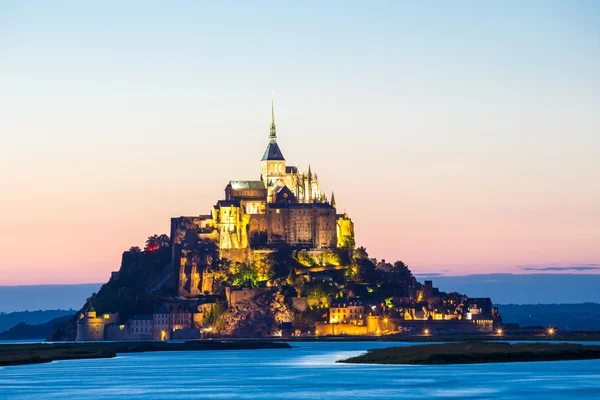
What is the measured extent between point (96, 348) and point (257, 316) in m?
28.3

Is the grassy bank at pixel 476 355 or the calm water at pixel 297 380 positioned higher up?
the grassy bank at pixel 476 355

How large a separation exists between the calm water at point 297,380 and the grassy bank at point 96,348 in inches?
120

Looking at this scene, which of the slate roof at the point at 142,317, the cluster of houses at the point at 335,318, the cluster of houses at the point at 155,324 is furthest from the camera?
the slate roof at the point at 142,317

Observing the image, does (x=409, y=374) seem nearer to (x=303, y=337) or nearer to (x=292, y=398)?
(x=292, y=398)

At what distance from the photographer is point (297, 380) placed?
104 m

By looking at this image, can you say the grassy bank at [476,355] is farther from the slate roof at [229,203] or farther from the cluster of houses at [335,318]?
the slate roof at [229,203]

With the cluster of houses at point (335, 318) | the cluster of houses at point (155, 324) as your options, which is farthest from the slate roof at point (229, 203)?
the cluster of houses at point (155, 324)

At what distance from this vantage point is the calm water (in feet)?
294

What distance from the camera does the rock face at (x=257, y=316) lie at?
18388 cm

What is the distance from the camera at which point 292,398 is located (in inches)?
3420

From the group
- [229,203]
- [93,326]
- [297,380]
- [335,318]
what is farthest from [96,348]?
[297,380]

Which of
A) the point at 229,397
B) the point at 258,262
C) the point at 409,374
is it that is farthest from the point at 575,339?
the point at 229,397

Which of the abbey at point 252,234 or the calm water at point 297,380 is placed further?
the abbey at point 252,234

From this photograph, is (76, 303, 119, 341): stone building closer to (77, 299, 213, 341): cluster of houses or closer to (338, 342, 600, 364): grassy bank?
(77, 299, 213, 341): cluster of houses
